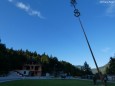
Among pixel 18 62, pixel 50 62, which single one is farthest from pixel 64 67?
pixel 18 62

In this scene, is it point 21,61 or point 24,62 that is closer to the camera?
point 21,61

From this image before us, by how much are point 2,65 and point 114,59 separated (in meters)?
60.2

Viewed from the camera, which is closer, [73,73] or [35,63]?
[35,63]

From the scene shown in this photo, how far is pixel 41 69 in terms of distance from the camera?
147875 millimetres

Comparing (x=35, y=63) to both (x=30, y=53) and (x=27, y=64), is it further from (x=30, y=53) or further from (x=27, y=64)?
(x=30, y=53)

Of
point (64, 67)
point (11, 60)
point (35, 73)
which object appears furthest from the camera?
point (64, 67)

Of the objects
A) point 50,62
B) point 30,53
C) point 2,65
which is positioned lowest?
point 2,65

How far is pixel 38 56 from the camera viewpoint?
18238 cm

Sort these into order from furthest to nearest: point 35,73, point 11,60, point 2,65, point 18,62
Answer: point 35,73
point 18,62
point 11,60
point 2,65

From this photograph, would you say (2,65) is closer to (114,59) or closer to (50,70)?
(50,70)

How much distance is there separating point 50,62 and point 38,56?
19.8 metres

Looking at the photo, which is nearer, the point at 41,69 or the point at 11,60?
the point at 11,60

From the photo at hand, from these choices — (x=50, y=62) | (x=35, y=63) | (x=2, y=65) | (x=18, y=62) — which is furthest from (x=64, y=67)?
(x=2, y=65)

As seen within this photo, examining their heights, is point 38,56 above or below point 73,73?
above
